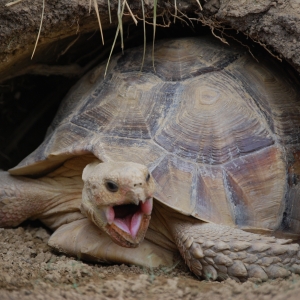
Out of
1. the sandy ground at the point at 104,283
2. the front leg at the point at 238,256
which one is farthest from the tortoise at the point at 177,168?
the sandy ground at the point at 104,283

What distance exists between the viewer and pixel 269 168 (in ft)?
12.2

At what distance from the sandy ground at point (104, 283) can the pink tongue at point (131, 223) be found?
9.9 inches

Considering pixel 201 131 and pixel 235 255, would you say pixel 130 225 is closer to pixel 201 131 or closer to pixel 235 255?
pixel 235 255

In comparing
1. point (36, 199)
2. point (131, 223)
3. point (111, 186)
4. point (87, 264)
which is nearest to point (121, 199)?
point (111, 186)

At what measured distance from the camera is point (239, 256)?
3.16 m

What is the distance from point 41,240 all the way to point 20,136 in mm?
1639

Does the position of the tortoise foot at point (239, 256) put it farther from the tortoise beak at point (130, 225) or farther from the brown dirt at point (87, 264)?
the tortoise beak at point (130, 225)

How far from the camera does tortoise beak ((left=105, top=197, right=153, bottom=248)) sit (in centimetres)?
315

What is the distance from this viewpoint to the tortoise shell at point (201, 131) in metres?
3.47

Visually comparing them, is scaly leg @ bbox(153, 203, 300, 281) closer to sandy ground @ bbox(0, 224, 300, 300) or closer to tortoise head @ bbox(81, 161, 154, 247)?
sandy ground @ bbox(0, 224, 300, 300)

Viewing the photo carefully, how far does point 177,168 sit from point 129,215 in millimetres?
434

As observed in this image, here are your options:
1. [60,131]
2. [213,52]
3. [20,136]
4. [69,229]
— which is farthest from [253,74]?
[20,136]

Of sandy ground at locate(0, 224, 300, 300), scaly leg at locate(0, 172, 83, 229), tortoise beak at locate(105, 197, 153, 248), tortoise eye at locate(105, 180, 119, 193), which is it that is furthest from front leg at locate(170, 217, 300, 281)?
scaly leg at locate(0, 172, 83, 229)

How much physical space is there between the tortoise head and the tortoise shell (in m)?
0.21
